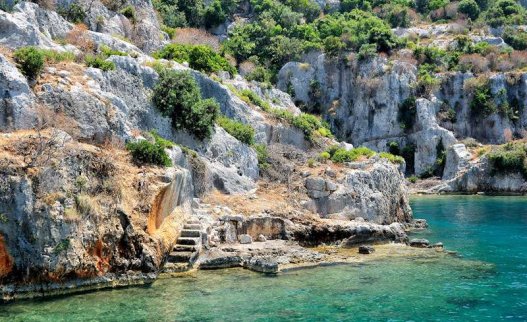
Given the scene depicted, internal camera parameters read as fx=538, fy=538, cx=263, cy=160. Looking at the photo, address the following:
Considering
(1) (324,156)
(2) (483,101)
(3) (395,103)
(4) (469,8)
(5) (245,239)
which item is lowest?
(5) (245,239)

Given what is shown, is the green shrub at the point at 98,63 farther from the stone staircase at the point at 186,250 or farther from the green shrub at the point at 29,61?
the stone staircase at the point at 186,250

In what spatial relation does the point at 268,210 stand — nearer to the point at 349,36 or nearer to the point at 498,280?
the point at 498,280

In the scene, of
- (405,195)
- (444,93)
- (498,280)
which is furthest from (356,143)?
(498,280)

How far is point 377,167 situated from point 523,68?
182ft

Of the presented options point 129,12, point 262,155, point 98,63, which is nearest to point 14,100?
point 98,63

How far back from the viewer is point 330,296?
19.5 metres

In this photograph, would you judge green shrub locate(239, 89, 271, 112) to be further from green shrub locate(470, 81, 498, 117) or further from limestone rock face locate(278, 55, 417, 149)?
green shrub locate(470, 81, 498, 117)

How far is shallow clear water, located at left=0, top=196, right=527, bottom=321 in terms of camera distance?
17031 millimetres

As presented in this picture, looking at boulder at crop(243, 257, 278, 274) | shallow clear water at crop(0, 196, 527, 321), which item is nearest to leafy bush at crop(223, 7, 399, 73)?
boulder at crop(243, 257, 278, 274)

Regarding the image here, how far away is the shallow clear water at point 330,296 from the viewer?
671 inches

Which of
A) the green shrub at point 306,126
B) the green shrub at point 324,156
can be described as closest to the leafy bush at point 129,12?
the green shrub at point 306,126

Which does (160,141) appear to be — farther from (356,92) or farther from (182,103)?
(356,92)

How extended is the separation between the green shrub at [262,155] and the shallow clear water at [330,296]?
11632 mm

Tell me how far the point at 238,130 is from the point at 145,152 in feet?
37.4
